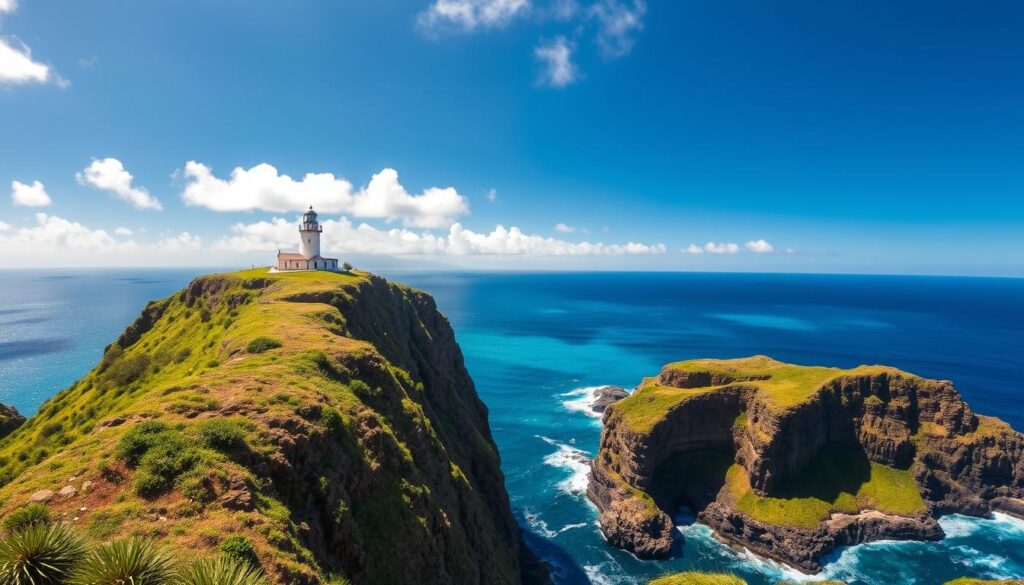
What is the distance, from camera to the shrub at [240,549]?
53.4ft

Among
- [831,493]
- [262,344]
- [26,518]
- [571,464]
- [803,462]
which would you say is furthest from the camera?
[571,464]

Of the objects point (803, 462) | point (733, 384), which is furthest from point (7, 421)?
point (803, 462)

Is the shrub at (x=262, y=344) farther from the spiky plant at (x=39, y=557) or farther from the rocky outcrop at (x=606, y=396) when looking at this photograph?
the rocky outcrop at (x=606, y=396)

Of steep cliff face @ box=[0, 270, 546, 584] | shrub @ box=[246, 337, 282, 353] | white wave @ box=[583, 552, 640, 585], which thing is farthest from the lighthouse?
white wave @ box=[583, 552, 640, 585]

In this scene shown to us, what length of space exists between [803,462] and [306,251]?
348ft

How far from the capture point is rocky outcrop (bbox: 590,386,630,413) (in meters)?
127

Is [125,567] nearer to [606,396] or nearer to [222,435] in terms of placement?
[222,435]

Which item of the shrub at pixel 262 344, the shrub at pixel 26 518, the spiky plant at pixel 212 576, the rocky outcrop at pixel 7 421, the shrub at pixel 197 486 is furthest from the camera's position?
the rocky outcrop at pixel 7 421

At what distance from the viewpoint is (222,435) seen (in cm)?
2197

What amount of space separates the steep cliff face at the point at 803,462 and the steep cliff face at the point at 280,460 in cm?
2994

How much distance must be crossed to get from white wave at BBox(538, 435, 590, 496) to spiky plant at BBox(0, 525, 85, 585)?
8431 cm

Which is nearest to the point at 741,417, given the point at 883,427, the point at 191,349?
the point at 883,427

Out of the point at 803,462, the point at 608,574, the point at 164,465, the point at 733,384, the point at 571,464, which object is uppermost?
the point at 164,465

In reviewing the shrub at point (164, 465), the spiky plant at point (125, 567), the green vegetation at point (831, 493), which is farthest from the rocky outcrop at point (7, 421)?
the green vegetation at point (831, 493)
